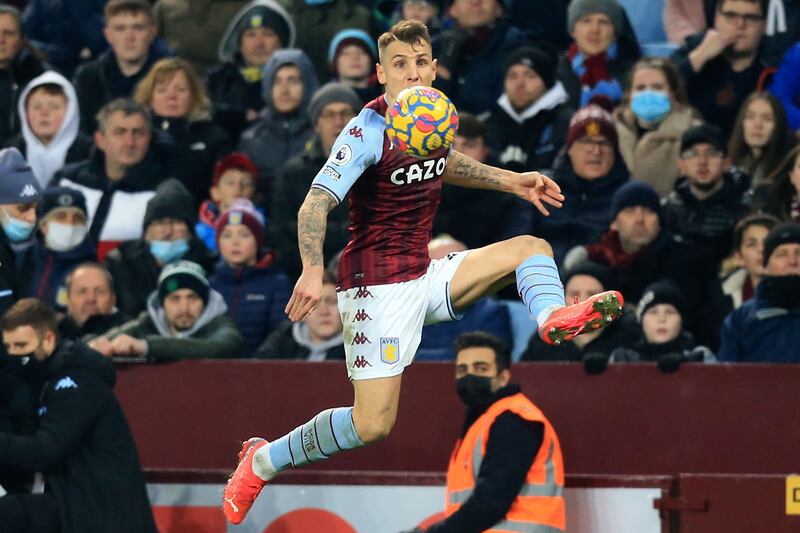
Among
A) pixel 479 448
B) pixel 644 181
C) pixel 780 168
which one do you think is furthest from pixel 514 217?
pixel 479 448

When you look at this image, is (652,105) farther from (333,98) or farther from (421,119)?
(421,119)

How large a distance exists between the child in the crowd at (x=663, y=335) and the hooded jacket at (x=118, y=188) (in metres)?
3.48

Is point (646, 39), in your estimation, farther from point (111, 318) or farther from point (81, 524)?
point (81, 524)

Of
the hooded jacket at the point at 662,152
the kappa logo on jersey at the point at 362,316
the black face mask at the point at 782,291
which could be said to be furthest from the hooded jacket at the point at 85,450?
the hooded jacket at the point at 662,152

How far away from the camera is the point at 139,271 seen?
1124 cm

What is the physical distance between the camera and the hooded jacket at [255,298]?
10820 mm

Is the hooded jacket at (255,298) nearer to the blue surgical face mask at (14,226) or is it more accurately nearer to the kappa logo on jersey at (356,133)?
the blue surgical face mask at (14,226)

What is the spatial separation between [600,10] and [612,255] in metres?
2.20

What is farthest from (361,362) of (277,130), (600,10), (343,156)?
(600,10)

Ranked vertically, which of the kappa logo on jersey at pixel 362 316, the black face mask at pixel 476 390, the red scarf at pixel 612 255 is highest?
the red scarf at pixel 612 255

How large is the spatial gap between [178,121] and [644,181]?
3.23 metres

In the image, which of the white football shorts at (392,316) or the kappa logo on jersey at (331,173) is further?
the white football shorts at (392,316)

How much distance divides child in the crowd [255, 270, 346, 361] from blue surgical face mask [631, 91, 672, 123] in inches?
95.2

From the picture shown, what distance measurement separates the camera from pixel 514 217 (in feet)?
36.1
